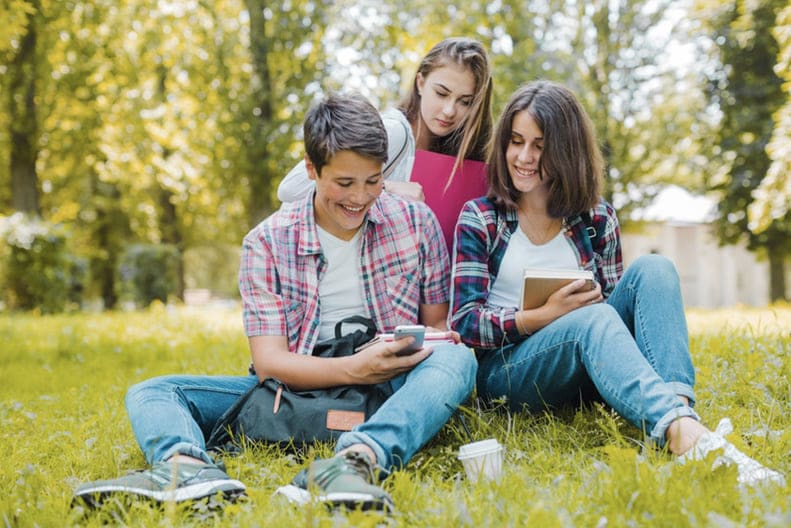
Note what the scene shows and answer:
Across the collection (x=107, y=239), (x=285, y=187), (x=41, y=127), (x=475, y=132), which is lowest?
(x=107, y=239)

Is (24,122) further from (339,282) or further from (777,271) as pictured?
(777,271)

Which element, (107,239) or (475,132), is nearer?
(475,132)

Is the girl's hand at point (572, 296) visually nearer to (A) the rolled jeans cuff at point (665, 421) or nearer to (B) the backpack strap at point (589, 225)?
(B) the backpack strap at point (589, 225)

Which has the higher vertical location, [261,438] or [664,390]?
[664,390]

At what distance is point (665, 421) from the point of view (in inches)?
90.8

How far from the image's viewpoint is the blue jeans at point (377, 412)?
235 centimetres

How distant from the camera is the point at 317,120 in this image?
2.87 metres

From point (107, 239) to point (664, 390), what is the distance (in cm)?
1938

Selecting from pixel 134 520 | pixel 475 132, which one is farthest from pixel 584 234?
pixel 134 520

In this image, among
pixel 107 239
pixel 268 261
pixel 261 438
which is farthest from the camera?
pixel 107 239

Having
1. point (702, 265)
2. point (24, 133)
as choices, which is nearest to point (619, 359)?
point (24, 133)

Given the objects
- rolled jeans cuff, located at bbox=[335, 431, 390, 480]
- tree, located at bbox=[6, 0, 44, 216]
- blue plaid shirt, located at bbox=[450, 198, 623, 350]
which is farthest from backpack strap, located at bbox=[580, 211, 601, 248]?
tree, located at bbox=[6, 0, 44, 216]

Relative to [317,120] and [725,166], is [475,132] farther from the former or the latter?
[725,166]

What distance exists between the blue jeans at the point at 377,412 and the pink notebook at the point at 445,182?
38.1 inches
